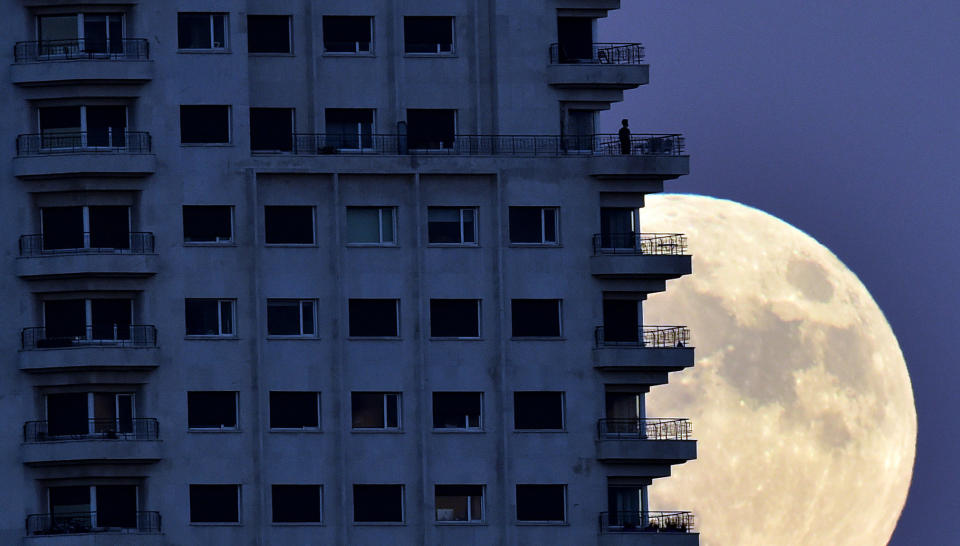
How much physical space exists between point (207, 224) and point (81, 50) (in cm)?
971

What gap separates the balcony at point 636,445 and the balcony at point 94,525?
20301 mm

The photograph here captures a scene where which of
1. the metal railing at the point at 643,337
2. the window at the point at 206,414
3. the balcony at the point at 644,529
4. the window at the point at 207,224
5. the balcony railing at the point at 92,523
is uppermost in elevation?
the window at the point at 207,224

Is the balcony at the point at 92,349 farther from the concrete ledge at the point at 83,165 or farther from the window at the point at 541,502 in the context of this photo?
the window at the point at 541,502

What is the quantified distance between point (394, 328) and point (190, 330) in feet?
30.0

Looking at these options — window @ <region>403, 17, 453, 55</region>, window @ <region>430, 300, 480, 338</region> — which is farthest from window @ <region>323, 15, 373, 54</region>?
window @ <region>430, 300, 480, 338</region>

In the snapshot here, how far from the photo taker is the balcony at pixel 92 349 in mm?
138125

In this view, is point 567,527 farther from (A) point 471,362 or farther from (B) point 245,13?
(B) point 245,13

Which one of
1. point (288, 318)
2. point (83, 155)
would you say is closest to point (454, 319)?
point (288, 318)

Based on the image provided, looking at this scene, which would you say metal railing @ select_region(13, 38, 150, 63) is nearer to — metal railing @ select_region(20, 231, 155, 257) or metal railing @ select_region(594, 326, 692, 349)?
metal railing @ select_region(20, 231, 155, 257)

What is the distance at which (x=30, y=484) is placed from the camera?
138m

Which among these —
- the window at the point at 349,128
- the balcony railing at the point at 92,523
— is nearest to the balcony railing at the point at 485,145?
the window at the point at 349,128

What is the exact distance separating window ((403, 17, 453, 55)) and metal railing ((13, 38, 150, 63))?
1204 centimetres

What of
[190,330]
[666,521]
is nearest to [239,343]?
[190,330]

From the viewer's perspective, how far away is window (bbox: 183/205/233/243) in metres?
140
